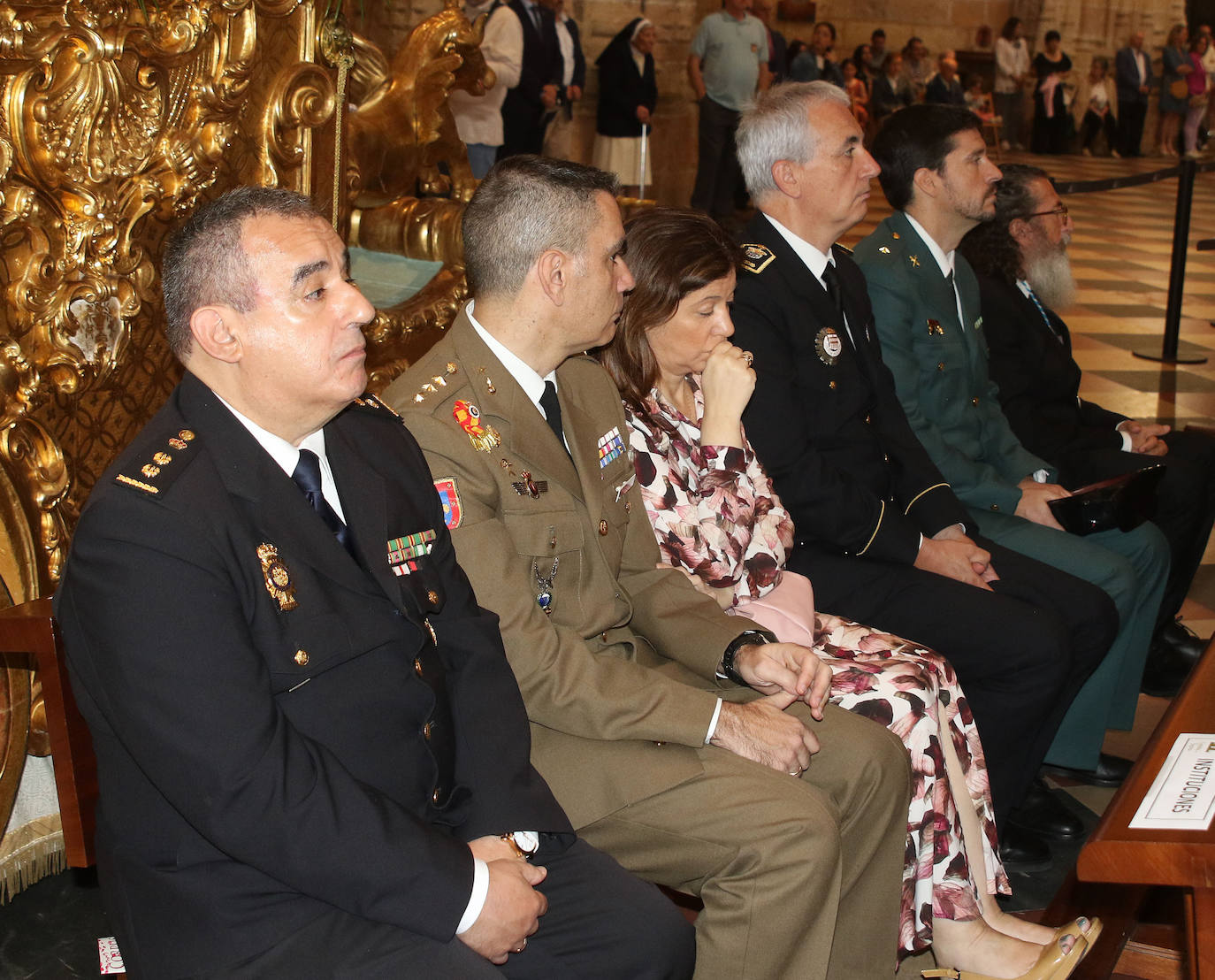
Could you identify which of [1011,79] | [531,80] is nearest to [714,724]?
[531,80]

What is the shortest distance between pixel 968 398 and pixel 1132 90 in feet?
62.3

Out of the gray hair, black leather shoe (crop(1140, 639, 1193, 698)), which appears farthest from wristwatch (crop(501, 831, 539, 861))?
black leather shoe (crop(1140, 639, 1193, 698))

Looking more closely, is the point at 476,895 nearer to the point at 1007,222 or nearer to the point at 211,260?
the point at 211,260

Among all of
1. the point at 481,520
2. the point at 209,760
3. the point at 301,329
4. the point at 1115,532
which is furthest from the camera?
the point at 1115,532

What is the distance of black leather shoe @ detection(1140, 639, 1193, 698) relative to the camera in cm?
376

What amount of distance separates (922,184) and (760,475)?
1.37 metres

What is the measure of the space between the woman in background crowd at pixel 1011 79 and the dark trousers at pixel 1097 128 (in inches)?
37.7

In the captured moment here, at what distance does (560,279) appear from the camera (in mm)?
2195

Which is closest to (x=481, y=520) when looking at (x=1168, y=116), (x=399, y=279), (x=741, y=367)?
(x=741, y=367)

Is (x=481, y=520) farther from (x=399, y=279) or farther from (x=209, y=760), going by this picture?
(x=399, y=279)

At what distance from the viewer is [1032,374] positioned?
3.95 metres

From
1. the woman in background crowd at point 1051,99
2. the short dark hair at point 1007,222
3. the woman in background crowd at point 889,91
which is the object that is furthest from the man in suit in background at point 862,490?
the woman in background crowd at point 1051,99

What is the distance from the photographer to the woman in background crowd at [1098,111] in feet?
66.2

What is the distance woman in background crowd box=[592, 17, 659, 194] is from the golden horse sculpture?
237 inches
